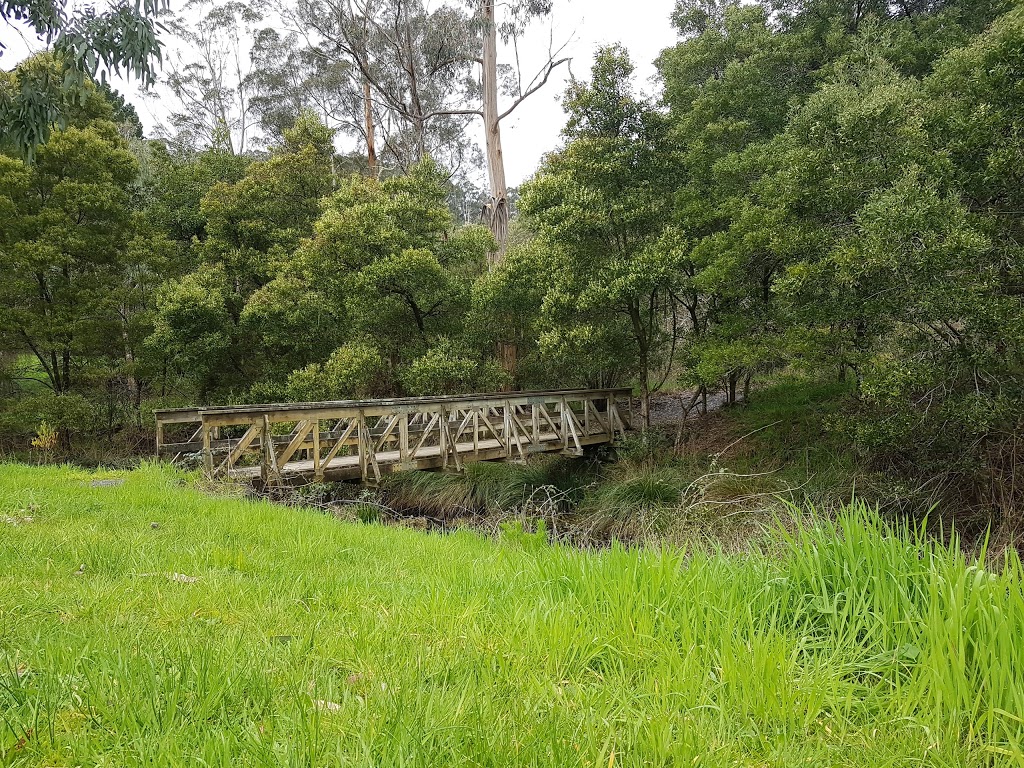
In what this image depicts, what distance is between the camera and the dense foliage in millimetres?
7180

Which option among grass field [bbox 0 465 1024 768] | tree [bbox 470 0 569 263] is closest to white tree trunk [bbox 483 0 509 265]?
tree [bbox 470 0 569 263]

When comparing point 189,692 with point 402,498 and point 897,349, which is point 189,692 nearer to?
point 897,349

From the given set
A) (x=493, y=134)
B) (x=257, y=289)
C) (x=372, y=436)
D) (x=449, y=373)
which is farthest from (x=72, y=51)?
(x=493, y=134)

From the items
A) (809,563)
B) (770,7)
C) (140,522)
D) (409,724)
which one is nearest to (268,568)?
(140,522)

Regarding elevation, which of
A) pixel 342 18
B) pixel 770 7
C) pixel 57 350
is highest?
pixel 342 18

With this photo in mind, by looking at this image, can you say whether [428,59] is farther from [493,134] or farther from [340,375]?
[340,375]

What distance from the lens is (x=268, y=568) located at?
3248mm

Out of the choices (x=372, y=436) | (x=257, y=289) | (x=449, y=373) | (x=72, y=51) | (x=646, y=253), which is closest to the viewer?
(x=72, y=51)

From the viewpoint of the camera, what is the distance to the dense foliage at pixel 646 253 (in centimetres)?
718

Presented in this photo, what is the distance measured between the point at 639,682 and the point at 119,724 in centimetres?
144

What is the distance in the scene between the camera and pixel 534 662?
1924 millimetres

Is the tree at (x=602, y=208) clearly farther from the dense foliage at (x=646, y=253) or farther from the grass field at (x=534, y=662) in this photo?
the grass field at (x=534, y=662)

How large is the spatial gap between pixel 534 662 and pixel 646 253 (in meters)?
9.78

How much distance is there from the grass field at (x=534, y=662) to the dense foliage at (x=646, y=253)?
6.09 m
